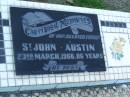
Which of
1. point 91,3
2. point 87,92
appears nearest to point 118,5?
point 91,3

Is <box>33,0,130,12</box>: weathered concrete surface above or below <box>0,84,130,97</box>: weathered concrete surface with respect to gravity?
above

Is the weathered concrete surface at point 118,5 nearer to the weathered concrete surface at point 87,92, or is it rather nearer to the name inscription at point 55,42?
the name inscription at point 55,42

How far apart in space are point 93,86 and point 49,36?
42.5 inches

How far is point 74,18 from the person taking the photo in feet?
20.3

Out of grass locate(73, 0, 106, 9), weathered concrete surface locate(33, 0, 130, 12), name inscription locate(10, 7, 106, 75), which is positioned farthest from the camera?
weathered concrete surface locate(33, 0, 130, 12)

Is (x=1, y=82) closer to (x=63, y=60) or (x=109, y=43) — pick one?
(x=63, y=60)

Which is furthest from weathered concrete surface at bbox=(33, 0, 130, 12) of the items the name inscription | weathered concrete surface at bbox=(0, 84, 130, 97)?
weathered concrete surface at bbox=(0, 84, 130, 97)

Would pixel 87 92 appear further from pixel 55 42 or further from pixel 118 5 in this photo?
pixel 118 5

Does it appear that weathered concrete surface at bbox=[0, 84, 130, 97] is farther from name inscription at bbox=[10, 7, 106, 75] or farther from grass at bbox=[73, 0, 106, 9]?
grass at bbox=[73, 0, 106, 9]

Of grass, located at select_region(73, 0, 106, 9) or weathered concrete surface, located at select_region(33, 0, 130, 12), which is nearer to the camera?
grass, located at select_region(73, 0, 106, 9)

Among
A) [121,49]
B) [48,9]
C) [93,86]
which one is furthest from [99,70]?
[48,9]

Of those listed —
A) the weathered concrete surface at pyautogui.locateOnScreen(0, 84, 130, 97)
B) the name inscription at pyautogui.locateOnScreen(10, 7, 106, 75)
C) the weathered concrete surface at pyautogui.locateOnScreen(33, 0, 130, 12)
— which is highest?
the weathered concrete surface at pyautogui.locateOnScreen(33, 0, 130, 12)

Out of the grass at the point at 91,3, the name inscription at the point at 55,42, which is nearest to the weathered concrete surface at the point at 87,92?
the name inscription at the point at 55,42

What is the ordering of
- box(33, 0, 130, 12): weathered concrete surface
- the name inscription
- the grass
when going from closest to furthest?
the name inscription
the grass
box(33, 0, 130, 12): weathered concrete surface
